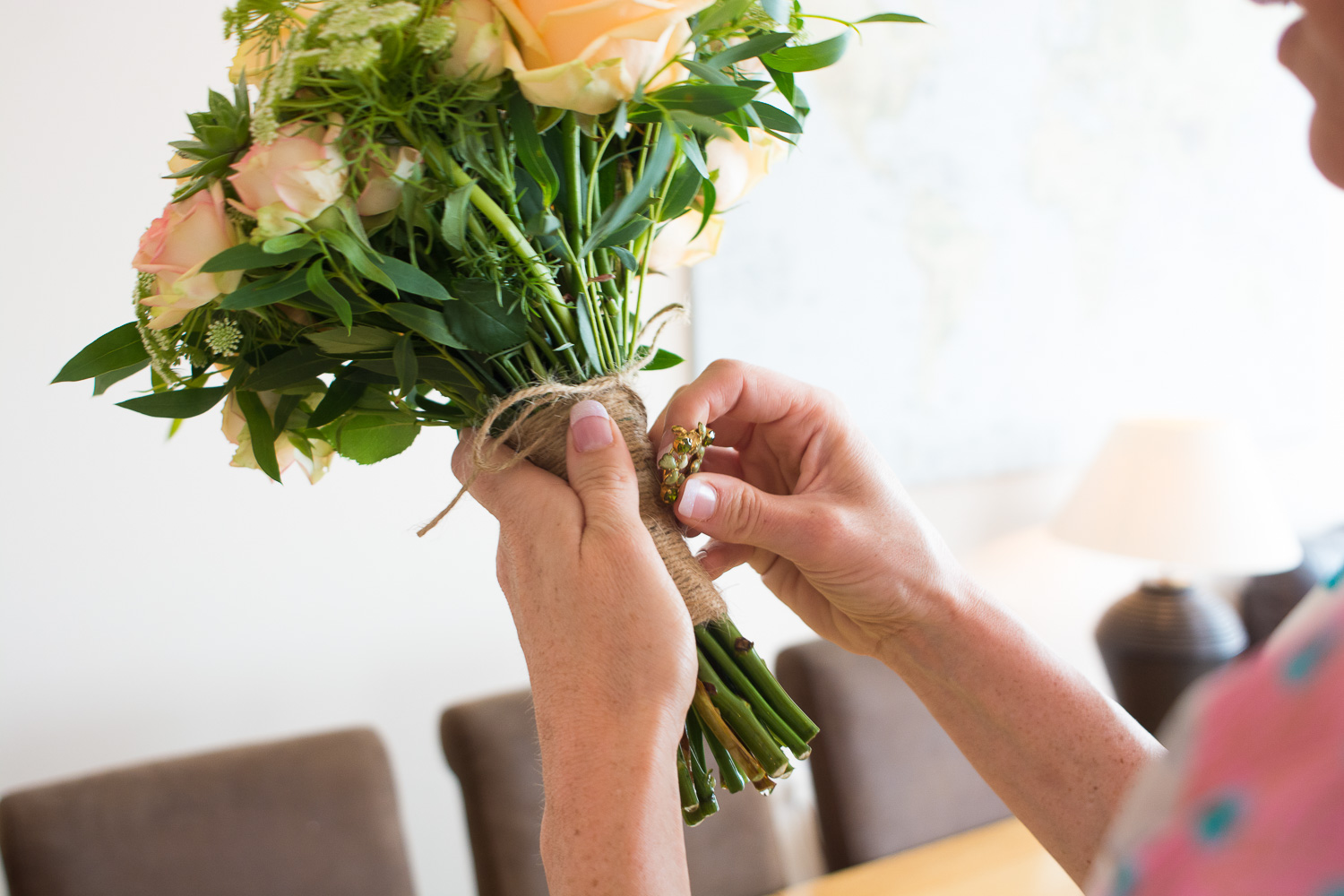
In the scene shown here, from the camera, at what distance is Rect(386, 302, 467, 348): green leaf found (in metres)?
0.60

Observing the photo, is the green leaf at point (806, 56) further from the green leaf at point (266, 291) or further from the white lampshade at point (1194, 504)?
the white lampshade at point (1194, 504)

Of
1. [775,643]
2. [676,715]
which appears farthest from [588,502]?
[775,643]

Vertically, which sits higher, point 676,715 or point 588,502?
point 588,502

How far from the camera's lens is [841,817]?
1.72 metres

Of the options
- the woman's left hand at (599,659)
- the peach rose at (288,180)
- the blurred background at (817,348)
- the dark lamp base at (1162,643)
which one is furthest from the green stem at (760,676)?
the dark lamp base at (1162,643)

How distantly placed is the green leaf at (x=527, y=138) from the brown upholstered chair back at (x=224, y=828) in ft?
3.52

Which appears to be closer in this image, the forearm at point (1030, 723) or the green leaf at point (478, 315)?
the green leaf at point (478, 315)

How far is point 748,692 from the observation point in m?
0.76

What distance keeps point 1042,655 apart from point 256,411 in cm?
67

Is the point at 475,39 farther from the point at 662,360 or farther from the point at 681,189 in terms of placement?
the point at 662,360

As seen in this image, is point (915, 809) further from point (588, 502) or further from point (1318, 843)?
point (1318, 843)

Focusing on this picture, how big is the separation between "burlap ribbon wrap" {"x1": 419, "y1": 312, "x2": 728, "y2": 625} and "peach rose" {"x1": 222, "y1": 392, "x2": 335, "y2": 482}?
0.11m

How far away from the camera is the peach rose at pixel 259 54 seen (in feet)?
1.95

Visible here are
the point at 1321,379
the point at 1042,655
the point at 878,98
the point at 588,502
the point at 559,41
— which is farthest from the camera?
the point at 1321,379
